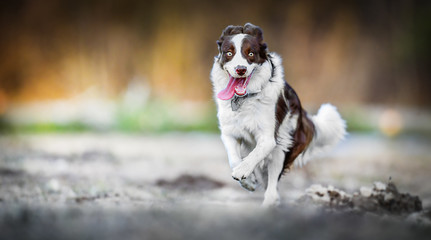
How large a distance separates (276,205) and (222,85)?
2.62 ft

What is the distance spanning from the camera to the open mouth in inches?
108

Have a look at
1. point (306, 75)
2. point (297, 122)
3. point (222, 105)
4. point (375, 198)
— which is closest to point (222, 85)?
point (222, 105)

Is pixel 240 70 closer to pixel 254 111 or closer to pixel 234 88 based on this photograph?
pixel 234 88

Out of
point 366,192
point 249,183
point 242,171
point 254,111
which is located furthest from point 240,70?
point 366,192

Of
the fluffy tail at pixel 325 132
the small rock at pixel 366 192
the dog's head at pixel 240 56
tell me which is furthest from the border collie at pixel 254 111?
the small rock at pixel 366 192

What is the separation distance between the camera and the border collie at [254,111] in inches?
109

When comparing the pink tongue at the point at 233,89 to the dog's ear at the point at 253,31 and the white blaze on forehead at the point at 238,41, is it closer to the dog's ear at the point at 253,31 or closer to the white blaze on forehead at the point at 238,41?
the white blaze on forehead at the point at 238,41

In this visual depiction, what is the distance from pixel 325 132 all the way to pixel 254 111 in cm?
80

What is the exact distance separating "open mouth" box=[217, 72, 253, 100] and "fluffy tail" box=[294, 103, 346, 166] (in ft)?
2.68

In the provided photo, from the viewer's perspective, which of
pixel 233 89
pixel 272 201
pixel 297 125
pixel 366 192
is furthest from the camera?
pixel 366 192

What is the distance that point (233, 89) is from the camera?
9.11ft

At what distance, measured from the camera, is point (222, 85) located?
286 cm

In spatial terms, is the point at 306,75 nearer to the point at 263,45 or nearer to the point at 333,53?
the point at 333,53

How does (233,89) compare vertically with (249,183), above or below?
above
